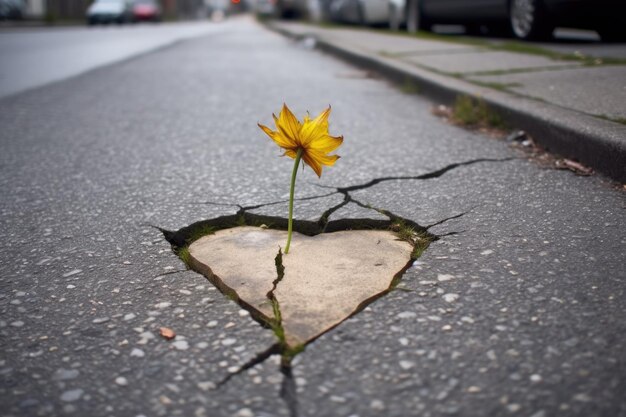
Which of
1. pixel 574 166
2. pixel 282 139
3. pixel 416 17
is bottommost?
pixel 574 166

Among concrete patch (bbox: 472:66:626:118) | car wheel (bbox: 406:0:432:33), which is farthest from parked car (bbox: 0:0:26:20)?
concrete patch (bbox: 472:66:626:118)

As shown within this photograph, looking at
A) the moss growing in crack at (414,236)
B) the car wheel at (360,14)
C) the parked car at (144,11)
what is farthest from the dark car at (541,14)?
the parked car at (144,11)

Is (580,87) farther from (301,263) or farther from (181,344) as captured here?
(181,344)

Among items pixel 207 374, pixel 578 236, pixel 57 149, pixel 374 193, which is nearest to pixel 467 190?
pixel 374 193

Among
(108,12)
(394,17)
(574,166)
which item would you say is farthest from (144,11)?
(574,166)

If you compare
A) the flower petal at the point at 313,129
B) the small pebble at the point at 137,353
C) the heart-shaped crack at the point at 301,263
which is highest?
the flower petal at the point at 313,129

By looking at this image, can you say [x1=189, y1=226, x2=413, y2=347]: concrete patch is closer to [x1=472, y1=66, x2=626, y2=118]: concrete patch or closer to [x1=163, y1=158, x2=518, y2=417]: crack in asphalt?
[x1=163, y1=158, x2=518, y2=417]: crack in asphalt

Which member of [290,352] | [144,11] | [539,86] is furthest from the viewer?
[144,11]

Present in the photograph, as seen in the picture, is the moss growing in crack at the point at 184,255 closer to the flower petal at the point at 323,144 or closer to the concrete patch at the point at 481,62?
the flower petal at the point at 323,144
